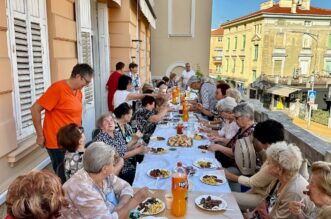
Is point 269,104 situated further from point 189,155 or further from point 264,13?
A: point 189,155

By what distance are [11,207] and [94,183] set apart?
0.76 m

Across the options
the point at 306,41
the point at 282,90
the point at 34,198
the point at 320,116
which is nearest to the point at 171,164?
the point at 34,198

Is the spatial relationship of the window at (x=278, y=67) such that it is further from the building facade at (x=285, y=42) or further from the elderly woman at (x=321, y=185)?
the elderly woman at (x=321, y=185)

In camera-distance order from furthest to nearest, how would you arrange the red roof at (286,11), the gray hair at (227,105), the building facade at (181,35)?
the red roof at (286,11) → the building facade at (181,35) → the gray hair at (227,105)

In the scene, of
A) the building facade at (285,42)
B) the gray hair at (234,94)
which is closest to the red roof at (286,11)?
the building facade at (285,42)

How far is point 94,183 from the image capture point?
6.38ft

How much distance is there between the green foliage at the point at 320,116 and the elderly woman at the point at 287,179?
Answer: 90.6ft

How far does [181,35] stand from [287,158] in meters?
14.1

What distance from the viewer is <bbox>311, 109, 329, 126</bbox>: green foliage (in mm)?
26283

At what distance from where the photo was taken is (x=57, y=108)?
3.02 metres

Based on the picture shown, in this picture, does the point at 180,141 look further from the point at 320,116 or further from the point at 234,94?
the point at 320,116

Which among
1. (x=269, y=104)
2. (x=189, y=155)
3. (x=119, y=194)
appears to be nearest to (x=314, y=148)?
(x=189, y=155)

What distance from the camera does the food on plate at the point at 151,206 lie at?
1967mm

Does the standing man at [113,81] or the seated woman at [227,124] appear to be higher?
the standing man at [113,81]
